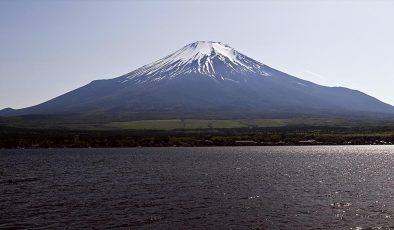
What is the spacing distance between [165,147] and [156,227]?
11564 centimetres

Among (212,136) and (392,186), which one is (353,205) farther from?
(212,136)

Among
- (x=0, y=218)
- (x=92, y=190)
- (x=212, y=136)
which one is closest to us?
(x=0, y=218)

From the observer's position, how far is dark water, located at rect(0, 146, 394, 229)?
108 feet

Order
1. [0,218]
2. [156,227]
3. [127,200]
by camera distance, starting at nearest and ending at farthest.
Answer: [156,227], [0,218], [127,200]

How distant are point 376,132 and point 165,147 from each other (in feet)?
261

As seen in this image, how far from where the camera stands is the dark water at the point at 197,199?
3288cm

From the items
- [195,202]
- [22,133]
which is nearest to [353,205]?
[195,202]

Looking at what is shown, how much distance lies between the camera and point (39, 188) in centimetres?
5059

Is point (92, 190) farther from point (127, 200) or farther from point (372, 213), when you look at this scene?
point (372, 213)

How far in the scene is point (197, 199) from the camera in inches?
1687

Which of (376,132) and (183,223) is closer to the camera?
(183,223)

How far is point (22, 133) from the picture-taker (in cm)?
16188

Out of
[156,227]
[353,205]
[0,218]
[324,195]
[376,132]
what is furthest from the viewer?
[376,132]

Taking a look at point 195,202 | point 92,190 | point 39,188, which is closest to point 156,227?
point 195,202
